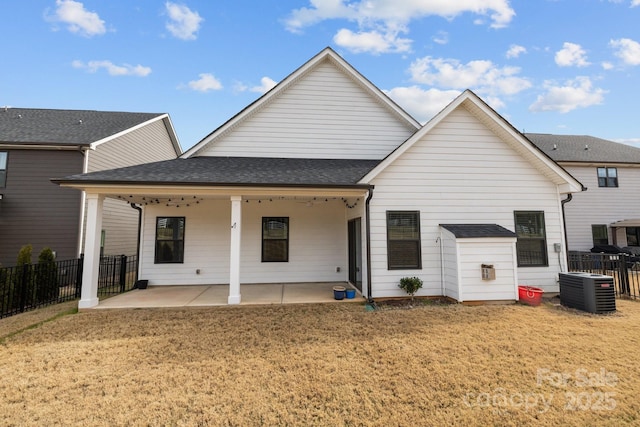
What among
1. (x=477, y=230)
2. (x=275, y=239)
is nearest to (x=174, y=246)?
(x=275, y=239)

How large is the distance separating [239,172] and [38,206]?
8.75 meters

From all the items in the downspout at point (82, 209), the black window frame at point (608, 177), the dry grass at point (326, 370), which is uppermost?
the black window frame at point (608, 177)

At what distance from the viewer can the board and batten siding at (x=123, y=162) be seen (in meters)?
11.6

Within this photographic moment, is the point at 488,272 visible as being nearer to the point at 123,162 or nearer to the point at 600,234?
the point at 600,234

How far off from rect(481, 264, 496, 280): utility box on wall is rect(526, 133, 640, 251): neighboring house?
12.9 m

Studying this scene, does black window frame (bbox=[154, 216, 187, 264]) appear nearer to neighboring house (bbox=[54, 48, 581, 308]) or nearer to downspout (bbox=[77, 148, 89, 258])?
neighboring house (bbox=[54, 48, 581, 308])

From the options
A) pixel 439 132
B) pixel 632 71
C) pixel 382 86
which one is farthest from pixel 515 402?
pixel 632 71

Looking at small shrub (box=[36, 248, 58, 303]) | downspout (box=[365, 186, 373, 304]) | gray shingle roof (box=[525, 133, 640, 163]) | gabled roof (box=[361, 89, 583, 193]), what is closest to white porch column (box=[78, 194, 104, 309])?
small shrub (box=[36, 248, 58, 303])

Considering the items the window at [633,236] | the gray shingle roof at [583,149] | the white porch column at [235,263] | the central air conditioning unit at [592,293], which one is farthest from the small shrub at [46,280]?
the window at [633,236]

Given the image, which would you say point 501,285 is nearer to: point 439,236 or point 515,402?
point 439,236

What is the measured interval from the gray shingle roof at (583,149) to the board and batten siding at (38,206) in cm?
2362

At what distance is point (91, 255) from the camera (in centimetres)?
648

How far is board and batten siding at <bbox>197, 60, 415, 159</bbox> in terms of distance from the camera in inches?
387

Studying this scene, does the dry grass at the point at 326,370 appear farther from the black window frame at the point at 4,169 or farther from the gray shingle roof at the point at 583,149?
the gray shingle roof at the point at 583,149
